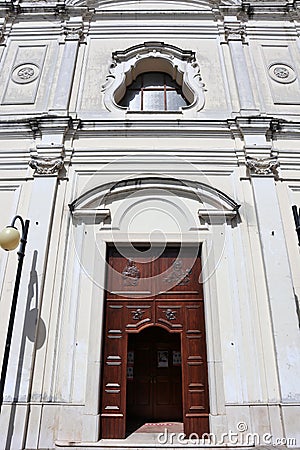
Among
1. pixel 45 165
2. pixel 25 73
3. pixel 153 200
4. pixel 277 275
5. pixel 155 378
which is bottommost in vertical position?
pixel 155 378

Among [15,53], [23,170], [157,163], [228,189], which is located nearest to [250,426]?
[228,189]

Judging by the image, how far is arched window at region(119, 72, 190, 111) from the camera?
834 centimetres

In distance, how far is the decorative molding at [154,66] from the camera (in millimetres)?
8180

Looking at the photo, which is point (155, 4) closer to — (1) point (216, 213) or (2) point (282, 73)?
(2) point (282, 73)

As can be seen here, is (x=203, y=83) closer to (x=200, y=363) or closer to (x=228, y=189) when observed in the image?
(x=228, y=189)

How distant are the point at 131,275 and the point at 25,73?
217 inches

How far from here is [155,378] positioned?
7.28 meters

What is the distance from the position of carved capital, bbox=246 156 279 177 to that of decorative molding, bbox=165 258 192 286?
7.32 ft

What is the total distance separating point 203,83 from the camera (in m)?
8.25

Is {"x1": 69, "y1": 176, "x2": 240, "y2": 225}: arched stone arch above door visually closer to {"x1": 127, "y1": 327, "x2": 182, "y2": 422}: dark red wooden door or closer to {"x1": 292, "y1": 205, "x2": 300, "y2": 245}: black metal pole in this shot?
{"x1": 292, "y1": 205, "x2": 300, "y2": 245}: black metal pole

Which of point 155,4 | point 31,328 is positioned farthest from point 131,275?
point 155,4

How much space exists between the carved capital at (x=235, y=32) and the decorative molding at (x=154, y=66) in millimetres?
1154

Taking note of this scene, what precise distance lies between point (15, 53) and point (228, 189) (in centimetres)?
625

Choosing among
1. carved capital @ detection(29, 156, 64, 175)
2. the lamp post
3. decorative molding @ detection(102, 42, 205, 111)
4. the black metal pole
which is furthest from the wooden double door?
decorative molding @ detection(102, 42, 205, 111)
